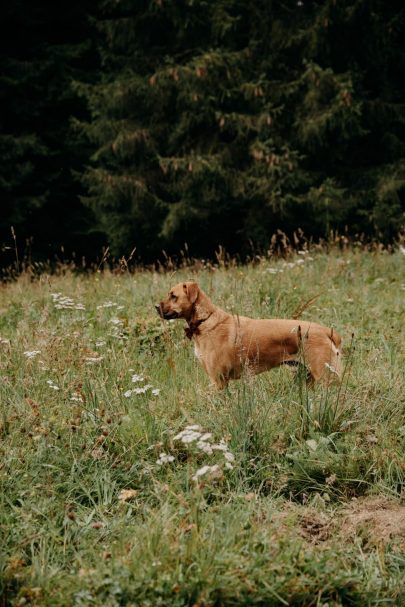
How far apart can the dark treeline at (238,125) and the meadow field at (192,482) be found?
824cm

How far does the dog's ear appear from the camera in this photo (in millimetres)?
5273

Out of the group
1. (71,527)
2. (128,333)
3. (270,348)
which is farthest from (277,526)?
(128,333)

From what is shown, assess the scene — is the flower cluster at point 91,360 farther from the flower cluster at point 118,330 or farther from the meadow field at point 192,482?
the flower cluster at point 118,330

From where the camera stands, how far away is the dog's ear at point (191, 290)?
208 inches

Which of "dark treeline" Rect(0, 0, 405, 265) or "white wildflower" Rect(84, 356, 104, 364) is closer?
"white wildflower" Rect(84, 356, 104, 364)

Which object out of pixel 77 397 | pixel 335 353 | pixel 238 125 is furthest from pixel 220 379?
pixel 238 125

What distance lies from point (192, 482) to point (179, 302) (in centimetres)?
213

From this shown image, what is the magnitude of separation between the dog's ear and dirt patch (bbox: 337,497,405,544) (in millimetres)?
2418

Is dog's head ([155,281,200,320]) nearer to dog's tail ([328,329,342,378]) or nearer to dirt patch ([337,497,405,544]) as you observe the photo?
dog's tail ([328,329,342,378])

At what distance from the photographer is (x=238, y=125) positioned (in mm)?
13039

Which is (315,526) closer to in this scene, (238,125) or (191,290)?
(191,290)

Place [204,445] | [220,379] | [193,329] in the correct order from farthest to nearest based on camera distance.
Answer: [193,329] → [220,379] → [204,445]

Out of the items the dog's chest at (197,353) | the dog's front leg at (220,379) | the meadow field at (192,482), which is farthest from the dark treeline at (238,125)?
the meadow field at (192,482)

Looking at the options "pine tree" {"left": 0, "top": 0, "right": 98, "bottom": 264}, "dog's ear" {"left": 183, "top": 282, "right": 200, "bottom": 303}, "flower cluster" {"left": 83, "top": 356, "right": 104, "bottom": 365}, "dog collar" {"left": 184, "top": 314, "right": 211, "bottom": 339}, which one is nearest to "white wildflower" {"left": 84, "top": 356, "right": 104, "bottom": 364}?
"flower cluster" {"left": 83, "top": 356, "right": 104, "bottom": 365}
